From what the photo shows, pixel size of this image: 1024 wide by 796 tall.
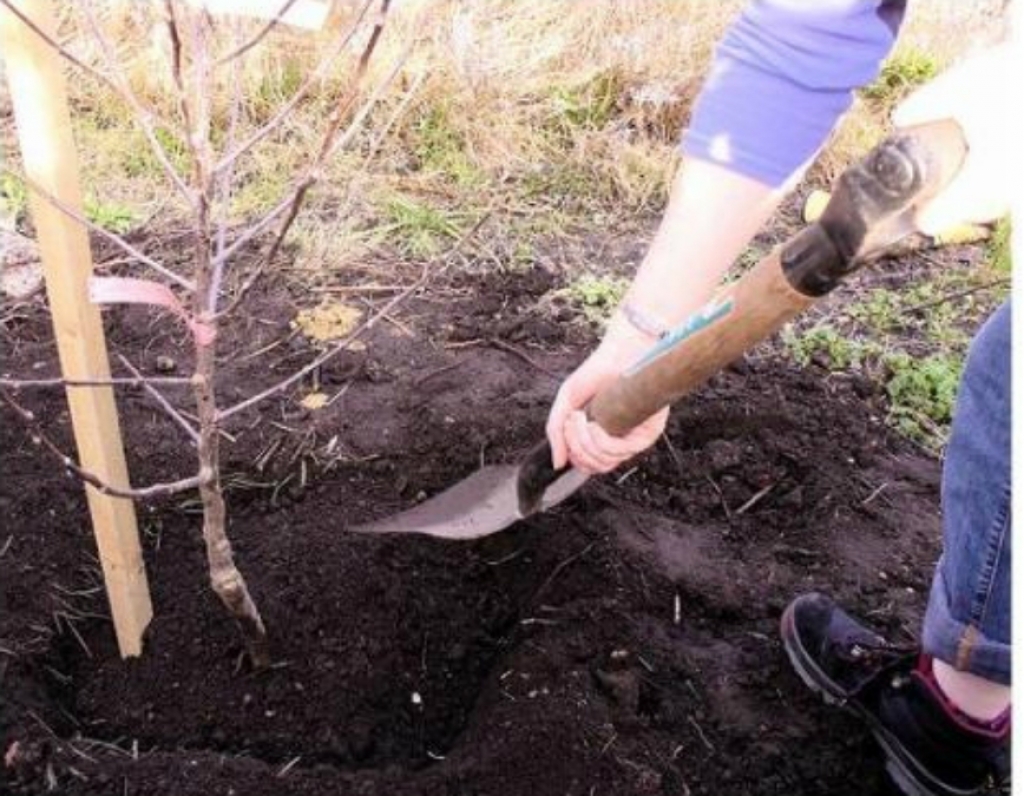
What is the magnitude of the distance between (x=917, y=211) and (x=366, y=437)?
1.31 meters

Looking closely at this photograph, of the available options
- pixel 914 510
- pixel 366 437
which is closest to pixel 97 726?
pixel 366 437

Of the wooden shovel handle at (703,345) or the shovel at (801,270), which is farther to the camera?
the wooden shovel handle at (703,345)

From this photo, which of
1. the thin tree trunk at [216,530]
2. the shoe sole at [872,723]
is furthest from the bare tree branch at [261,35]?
the shoe sole at [872,723]

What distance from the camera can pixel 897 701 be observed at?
1.69 meters

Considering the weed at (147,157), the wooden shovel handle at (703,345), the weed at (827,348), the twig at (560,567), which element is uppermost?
the wooden shovel handle at (703,345)

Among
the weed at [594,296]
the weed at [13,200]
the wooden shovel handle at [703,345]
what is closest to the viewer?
the wooden shovel handle at [703,345]

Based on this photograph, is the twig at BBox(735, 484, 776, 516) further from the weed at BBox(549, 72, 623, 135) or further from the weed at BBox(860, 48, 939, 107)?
the weed at BBox(860, 48, 939, 107)

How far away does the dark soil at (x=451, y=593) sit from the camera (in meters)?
1.62

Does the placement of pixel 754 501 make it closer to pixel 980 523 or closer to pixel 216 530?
pixel 980 523

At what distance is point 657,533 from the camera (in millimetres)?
2031

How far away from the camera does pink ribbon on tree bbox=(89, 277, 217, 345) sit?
1.22m

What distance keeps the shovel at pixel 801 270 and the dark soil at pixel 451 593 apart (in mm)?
376

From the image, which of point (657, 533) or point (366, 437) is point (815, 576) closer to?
point (657, 533)

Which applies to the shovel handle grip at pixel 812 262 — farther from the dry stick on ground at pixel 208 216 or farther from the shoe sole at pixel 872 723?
the shoe sole at pixel 872 723
